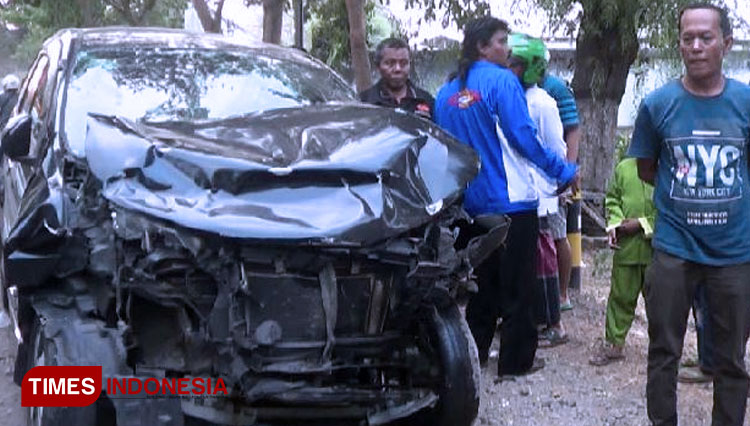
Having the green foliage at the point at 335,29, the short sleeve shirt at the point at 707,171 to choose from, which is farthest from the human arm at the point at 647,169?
the green foliage at the point at 335,29

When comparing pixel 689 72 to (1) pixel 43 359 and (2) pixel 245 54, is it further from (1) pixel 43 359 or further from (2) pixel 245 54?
(1) pixel 43 359

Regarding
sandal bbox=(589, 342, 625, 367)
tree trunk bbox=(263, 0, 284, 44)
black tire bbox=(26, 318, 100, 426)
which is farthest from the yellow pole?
tree trunk bbox=(263, 0, 284, 44)

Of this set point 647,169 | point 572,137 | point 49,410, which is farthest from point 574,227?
point 49,410

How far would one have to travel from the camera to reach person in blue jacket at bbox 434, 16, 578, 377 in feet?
17.5

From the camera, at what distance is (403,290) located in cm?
409

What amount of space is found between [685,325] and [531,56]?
231 cm

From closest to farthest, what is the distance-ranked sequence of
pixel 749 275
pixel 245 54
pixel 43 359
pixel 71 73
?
pixel 43 359
pixel 749 275
pixel 71 73
pixel 245 54

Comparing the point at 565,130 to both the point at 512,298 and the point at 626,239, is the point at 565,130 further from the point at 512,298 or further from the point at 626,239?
the point at 512,298

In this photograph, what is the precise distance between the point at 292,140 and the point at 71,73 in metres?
1.44

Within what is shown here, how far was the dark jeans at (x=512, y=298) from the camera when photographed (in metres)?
5.48

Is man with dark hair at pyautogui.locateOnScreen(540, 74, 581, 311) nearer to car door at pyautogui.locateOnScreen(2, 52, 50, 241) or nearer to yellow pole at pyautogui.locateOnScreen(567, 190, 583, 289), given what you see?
yellow pole at pyautogui.locateOnScreen(567, 190, 583, 289)

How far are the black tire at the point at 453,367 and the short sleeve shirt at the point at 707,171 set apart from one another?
964 millimetres

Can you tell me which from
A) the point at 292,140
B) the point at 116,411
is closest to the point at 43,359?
the point at 116,411

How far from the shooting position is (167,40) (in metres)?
5.63
